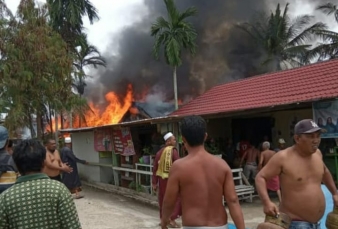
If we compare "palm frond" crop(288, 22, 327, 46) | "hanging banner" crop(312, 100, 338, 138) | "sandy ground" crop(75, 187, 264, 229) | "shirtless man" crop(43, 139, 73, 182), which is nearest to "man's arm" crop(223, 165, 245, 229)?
"shirtless man" crop(43, 139, 73, 182)

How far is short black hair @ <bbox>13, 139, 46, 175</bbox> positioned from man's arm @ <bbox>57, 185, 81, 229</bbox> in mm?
219

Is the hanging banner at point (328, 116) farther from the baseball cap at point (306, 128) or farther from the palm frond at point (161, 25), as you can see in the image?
the palm frond at point (161, 25)

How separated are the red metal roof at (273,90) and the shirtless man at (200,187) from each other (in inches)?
270

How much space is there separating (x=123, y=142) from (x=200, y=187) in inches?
406

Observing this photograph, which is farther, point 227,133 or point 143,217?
point 227,133

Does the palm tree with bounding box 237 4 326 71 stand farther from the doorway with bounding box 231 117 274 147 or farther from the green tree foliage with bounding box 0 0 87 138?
the green tree foliage with bounding box 0 0 87 138

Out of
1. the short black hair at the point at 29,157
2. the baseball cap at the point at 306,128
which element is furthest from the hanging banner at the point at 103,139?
the short black hair at the point at 29,157

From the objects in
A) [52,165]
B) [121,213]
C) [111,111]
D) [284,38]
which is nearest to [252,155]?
[121,213]

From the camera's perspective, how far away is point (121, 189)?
43.3ft

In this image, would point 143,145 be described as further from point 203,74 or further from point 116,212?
point 203,74

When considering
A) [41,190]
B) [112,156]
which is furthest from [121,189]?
[41,190]

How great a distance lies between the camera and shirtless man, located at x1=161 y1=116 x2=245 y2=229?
3096mm

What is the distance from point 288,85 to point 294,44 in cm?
1936

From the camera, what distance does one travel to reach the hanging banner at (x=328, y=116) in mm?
8914
